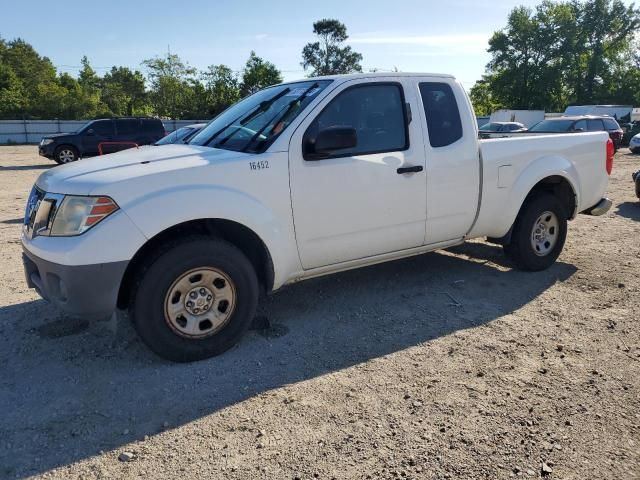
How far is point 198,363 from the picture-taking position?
3.65m

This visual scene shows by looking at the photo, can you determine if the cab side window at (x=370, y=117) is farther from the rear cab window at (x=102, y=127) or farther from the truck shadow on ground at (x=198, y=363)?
the rear cab window at (x=102, y=127)

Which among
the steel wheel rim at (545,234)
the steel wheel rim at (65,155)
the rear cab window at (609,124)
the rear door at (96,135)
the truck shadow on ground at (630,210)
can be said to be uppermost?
the rear door at (96,135)

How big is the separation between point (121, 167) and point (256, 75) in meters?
51.5

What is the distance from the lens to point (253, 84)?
52.1 metres

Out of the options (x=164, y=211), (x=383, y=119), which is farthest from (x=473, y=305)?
(x=164, y=211)

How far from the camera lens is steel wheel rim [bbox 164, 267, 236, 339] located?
11.6ft

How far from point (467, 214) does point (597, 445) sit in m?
2.49

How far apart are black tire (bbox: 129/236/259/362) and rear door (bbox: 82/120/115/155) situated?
18.6 metres

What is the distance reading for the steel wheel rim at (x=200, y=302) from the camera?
3.52m

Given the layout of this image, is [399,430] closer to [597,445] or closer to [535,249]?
[597,445]

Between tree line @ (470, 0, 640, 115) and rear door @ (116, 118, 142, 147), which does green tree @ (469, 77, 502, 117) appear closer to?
tree line @ (470, 0, 640, 115)

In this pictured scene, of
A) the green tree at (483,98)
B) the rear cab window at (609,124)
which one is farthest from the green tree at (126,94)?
the rear cab window at (609,124)

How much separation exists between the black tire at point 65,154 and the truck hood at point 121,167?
17988 mm

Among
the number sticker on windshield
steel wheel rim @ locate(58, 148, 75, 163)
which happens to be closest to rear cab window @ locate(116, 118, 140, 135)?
steel wheel rim @ locate(58, 148, 75, 163)
